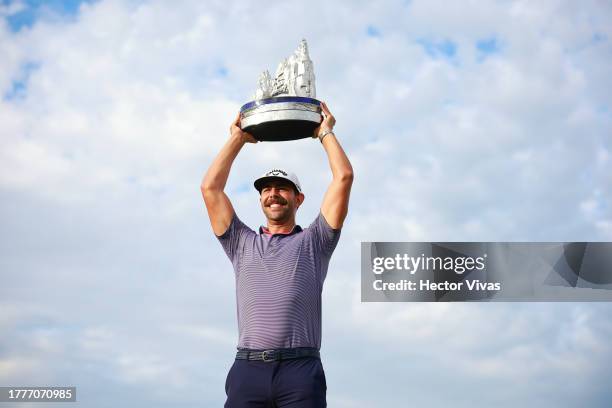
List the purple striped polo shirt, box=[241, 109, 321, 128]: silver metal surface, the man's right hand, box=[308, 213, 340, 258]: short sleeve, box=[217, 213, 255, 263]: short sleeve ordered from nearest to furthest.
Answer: the purple striped polo shirt
box=[308, 213, 340, 258]: short sleeve
box=[217, 213, 255, 263]: short sleeve
box=[241, 109, 321, 128]: silver metal surface
the man's right hand

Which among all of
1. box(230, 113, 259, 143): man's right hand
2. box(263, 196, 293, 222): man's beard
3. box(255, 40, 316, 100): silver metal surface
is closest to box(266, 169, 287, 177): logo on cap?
box(263, 196, 293, 222): man's beard

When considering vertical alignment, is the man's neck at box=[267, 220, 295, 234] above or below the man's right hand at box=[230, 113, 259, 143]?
below

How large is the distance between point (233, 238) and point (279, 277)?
0.74m

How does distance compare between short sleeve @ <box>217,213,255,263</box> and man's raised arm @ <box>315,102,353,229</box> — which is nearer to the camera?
man's raised arm @ <box>315,102,353,229</box>

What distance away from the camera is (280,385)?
20.2ft

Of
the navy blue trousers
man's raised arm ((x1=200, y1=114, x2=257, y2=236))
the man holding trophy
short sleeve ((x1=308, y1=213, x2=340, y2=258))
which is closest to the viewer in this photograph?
the navy blue trousers

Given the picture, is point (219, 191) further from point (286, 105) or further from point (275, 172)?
point (286, 105)

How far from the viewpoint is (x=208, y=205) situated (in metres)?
7.14

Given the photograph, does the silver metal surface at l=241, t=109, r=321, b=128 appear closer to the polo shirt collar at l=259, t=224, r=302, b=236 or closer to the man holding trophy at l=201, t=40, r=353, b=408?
the man holding trophy at l=201, t=40, r=353, b=408

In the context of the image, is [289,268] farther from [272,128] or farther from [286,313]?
[272,128]

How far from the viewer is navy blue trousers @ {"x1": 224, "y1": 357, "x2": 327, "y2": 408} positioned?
6137 millimetres

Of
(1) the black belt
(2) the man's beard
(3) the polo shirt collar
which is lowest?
(1) the black belt

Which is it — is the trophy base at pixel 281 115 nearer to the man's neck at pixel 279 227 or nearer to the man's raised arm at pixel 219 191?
the man's raised arm at pixel 219 191

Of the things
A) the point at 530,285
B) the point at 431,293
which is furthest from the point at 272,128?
the point at 530,285
